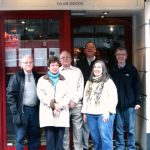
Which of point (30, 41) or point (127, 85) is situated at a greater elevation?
point (30, 41)

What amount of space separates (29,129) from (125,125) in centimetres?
175

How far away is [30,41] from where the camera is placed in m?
7.61

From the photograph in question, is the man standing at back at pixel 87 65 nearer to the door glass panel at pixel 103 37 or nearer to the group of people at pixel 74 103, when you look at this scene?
the group of people at pixel 74 103

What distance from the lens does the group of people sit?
651 centimetres

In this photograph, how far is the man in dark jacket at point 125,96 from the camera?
7195mm

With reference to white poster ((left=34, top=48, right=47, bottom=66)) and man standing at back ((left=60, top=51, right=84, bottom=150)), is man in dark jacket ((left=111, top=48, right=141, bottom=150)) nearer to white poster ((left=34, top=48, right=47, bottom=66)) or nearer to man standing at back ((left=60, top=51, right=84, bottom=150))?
man standing at back ((left=60, top=51, right=84, bottom=150))

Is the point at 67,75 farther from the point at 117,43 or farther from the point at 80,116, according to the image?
the point at 117,43

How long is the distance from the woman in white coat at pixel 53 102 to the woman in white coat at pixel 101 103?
0.41 metres

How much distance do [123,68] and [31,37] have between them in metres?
1.81

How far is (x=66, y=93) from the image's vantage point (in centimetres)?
656

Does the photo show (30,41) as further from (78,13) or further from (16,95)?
(16,95)

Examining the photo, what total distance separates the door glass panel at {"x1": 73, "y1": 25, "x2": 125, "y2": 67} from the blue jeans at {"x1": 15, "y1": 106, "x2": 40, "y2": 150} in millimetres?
2112

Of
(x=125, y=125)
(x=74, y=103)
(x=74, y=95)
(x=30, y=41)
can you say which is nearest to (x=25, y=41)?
(x=30, y=41)

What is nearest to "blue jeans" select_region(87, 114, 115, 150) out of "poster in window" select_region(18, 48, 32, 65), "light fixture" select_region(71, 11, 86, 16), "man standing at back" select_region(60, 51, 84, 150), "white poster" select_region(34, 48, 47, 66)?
"man standing at back" select_region(60, 51, 84, 150)
